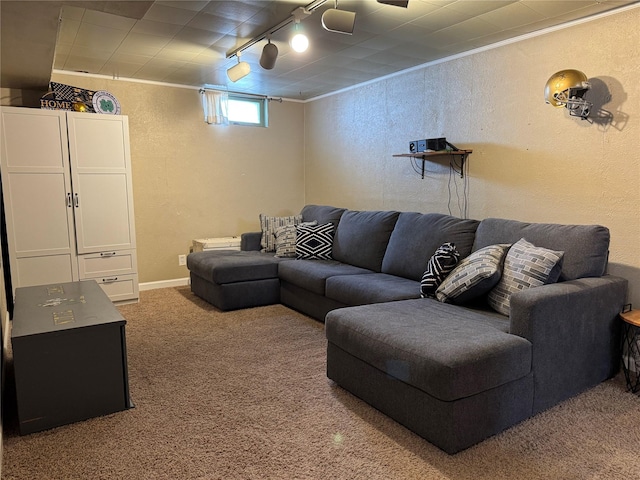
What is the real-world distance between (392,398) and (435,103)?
9.15 feet

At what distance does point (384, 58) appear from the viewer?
376 centimetres

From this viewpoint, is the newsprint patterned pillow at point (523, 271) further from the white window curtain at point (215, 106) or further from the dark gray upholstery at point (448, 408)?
the white window curtain at point (215, 106)

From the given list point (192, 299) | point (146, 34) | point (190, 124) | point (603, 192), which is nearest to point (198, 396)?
point (192, 299)

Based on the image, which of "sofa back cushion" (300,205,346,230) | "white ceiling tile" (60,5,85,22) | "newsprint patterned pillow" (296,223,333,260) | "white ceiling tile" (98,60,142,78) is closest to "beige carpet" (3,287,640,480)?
"newsprint patterned pillow" (296,223,333,260)

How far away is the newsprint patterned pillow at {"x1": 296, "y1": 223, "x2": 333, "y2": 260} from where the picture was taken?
4312 mm

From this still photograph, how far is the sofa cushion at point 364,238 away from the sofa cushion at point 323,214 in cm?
19

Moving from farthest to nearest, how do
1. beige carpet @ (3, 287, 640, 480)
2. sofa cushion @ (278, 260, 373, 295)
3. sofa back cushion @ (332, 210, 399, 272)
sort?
sofa back cushion @ (332, 210, 399, 272), sofa cushion @ (278, 260, 373, 295), beige carpet @ (3, 287, 640, 480)

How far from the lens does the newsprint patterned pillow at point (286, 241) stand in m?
4.45

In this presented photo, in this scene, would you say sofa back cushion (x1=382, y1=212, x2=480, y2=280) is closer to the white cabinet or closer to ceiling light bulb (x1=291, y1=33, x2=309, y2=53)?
ceiling light bulb (x1=291, y1=33, x2=309, y2=53)

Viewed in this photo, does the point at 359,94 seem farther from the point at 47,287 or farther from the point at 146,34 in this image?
the point at 47,287

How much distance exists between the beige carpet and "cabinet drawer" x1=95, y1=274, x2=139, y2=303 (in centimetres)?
160

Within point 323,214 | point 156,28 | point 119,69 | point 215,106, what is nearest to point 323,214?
point 323,214

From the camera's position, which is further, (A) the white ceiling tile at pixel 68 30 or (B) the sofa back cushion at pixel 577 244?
(A) the white ceiling tile at pixel 68 30

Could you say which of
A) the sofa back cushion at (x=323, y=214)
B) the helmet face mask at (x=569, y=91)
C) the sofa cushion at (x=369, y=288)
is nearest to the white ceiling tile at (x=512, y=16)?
the helmet face mask at (x=569, y=91)
